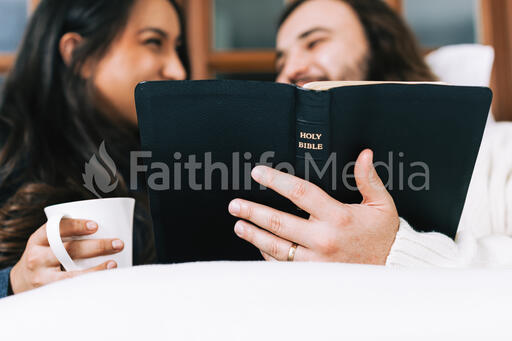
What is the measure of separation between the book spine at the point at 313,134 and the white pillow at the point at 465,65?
2.68 feet

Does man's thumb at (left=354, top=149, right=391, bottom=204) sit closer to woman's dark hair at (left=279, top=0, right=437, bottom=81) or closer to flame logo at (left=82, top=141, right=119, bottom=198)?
flame logo at (left=82, top=141, right=119, bottom=198)

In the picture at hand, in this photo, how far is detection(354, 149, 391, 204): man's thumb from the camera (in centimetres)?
57

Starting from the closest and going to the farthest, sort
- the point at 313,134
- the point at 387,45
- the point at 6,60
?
the point at 313,134 < the point at 387,45 < the point at 6,60

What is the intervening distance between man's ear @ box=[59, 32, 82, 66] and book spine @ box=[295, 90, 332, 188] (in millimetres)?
905

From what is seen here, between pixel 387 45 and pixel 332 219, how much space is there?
0.97 m

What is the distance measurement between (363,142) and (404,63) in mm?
863

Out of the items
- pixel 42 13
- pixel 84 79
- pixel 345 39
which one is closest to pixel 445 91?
pixel 345 39

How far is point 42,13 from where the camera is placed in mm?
1214

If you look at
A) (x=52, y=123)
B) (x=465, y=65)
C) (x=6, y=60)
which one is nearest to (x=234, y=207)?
(x=52, y=123)

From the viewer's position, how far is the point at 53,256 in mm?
633

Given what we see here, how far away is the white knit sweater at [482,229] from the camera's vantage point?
60 cm

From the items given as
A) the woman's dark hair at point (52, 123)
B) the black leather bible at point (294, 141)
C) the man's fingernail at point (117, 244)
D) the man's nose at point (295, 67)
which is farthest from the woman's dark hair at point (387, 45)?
the man's fingernail at point (117, 244)

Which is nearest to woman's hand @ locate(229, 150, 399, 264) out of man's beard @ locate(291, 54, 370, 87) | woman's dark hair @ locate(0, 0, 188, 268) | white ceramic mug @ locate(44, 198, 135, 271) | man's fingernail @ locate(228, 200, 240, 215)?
man's fingernail @ locate(228, 200, 240, 215)

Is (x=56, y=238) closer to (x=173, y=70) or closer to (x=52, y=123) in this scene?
(x=52, y=123)
